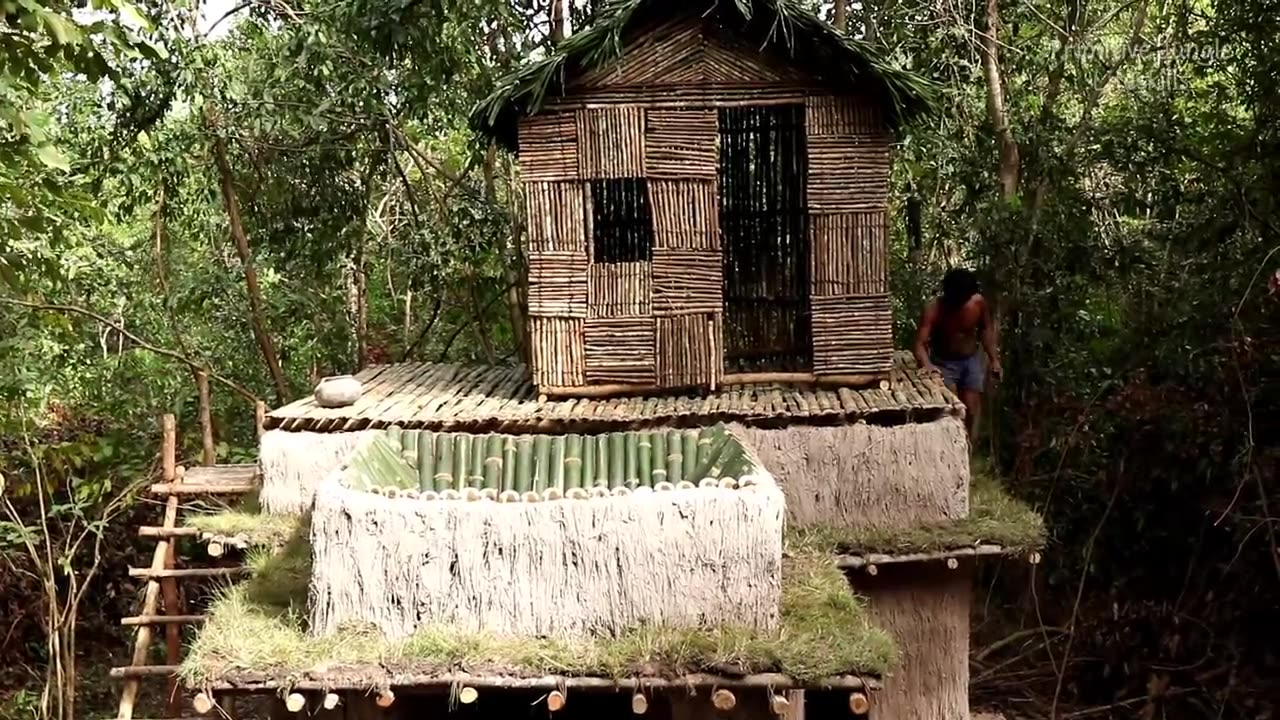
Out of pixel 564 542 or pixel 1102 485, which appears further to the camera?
pixel 1102 485

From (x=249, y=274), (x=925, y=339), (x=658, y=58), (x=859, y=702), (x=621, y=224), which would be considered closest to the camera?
(x=859, y=702)

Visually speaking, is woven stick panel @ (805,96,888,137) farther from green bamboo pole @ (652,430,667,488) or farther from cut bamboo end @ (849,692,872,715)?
cut bamboo end @ (849,692,872,715)

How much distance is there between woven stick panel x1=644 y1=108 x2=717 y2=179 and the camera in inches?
310

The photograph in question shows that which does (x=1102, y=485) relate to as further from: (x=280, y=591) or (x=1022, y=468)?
(x=280, y=591)

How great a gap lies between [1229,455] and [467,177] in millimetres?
7440

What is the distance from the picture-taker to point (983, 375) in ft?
30.7

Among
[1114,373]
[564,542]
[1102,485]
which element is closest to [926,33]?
[1114,373]

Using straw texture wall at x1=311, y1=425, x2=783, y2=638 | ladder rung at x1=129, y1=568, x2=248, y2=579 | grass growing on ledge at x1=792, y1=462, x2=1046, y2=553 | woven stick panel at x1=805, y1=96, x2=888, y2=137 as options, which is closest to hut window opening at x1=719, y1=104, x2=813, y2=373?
woven stick panel at x1=805, y1=96, x2=888, y2=137

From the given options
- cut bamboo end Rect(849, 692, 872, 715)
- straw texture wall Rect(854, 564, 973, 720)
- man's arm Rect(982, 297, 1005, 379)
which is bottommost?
straw texture wall Rect(854, 564, 973, 720)

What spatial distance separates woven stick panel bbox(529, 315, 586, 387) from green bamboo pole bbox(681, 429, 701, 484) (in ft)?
5.07

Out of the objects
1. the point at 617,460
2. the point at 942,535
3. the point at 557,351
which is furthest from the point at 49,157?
the point at 942,535

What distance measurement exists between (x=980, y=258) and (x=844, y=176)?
3.73m

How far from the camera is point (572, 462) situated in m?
6.42

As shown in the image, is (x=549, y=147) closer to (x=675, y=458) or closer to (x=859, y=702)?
(x=675, y=458)
